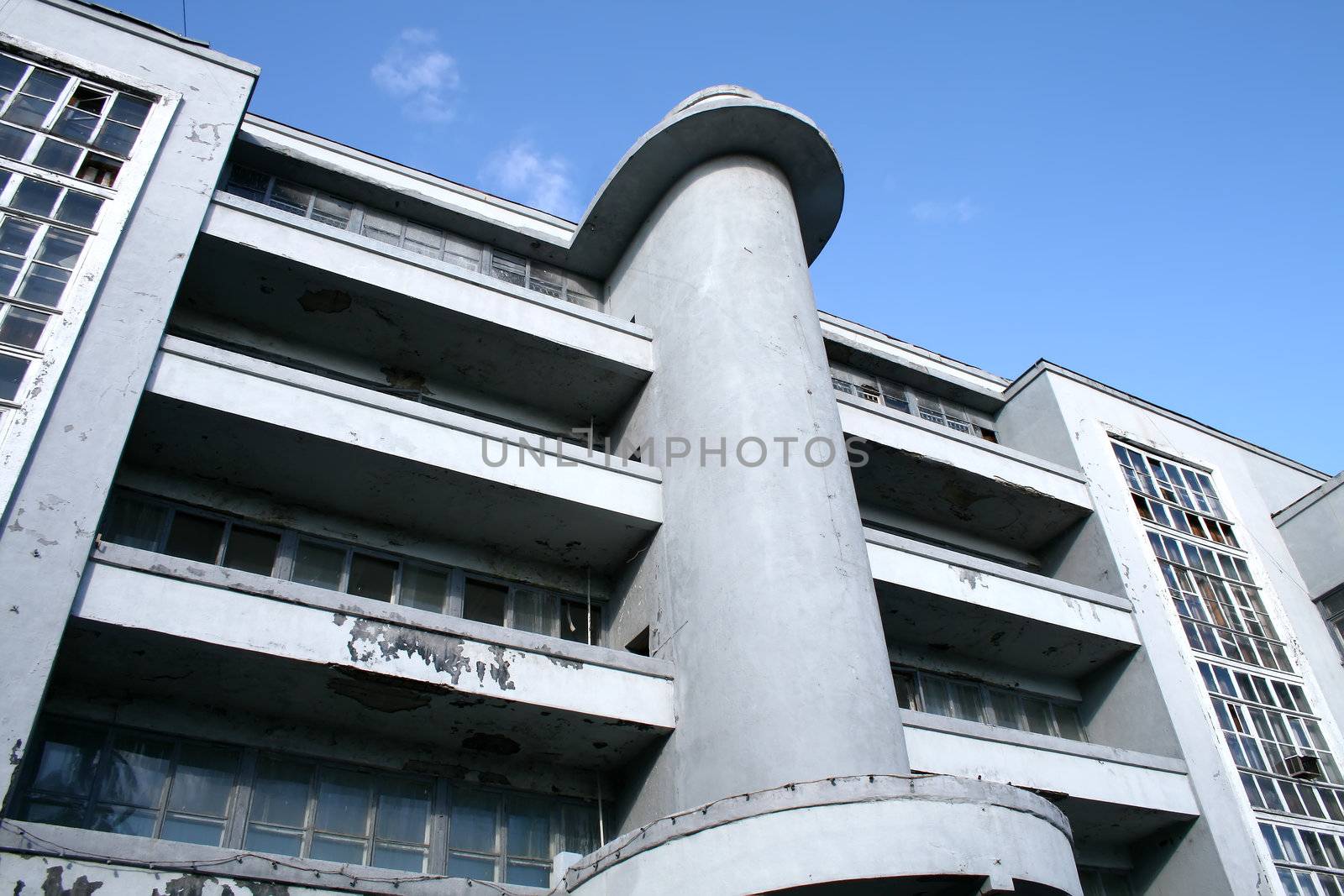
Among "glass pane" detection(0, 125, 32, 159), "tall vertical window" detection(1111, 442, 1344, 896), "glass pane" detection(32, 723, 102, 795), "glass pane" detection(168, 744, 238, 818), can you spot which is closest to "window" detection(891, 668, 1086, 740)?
"tall vertical window" detection(1111, 442, 1344, 896)

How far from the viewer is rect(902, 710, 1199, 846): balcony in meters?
11.6

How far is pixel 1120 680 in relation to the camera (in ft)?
48.4

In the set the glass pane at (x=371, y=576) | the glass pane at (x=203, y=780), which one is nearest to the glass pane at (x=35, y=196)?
the glass pane at (x=371, y=576)

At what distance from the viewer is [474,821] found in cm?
1035

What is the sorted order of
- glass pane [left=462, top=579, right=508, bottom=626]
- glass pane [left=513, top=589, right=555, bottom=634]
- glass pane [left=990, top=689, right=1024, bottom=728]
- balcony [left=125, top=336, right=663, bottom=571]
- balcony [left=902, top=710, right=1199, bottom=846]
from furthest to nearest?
glass pane [left=990, top=689, right=1024, bottom=728], glass pane [left=513, top=589, right=555, bottom=634], glass pane [left=462, top=579, right=508, bottom=626], balcony [left=902, top=710, right=1199, bottom=846], balcony [left=125, top=336, right=663, bottom=571]

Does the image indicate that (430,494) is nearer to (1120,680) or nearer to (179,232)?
(179,232)

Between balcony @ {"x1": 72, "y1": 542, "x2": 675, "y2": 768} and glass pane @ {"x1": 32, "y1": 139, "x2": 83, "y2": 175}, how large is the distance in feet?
15.1

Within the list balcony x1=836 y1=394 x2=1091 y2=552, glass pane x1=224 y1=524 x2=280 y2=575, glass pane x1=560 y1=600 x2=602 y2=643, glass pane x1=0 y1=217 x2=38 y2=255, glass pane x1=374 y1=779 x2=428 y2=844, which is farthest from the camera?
balcony x1=836 y1=394 x2=1091 y2=552

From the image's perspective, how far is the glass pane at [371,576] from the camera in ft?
37.6

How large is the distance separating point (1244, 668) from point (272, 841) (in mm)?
13330

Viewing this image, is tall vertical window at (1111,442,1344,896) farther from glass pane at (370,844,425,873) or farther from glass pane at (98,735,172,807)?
glass pane at (98,735,172,807)

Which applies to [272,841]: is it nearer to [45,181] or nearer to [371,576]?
[371,576]

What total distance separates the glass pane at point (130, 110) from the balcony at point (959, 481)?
970 centimetres

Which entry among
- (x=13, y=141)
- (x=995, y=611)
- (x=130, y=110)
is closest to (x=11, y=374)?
(x=13, y=141)
